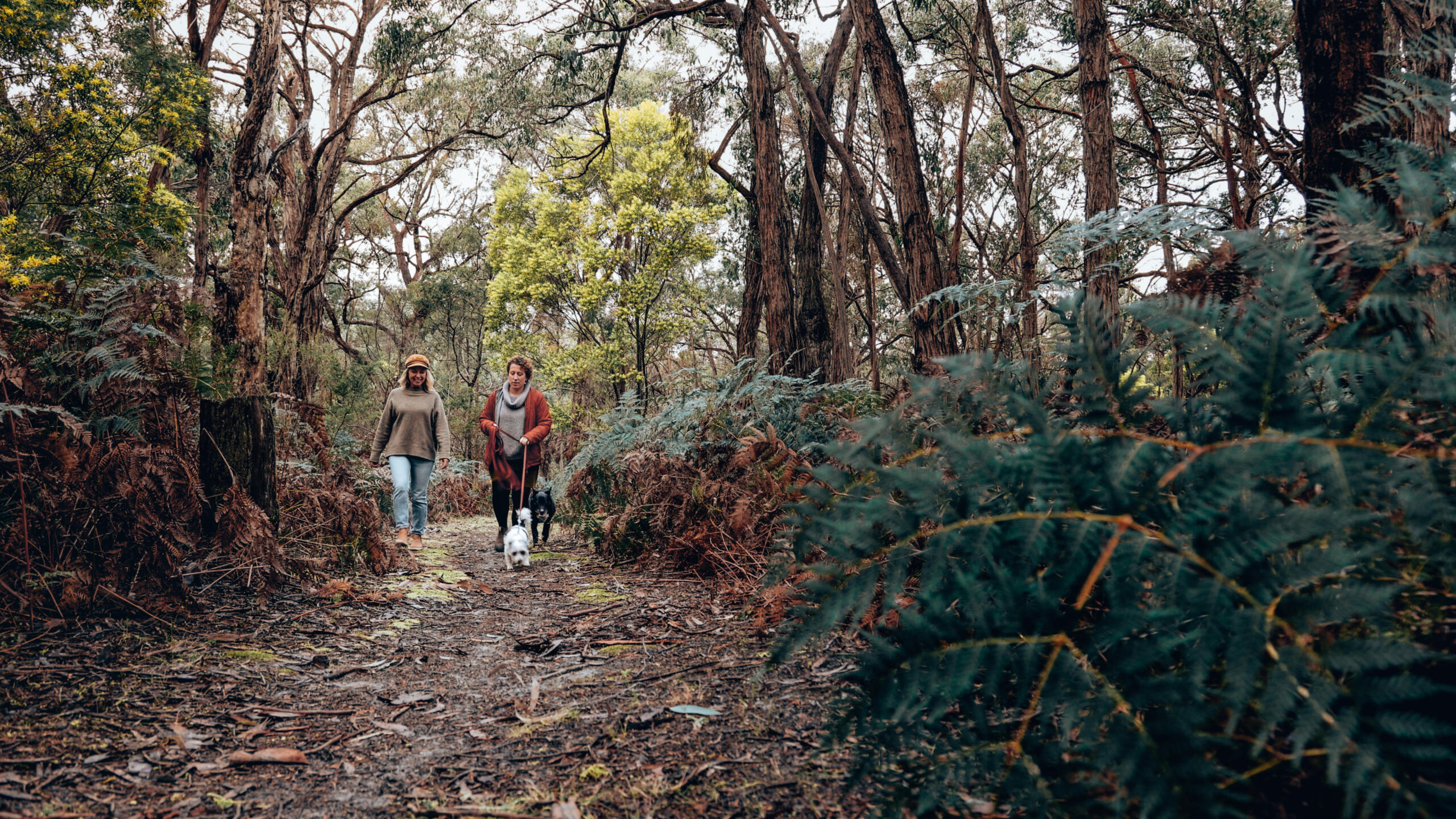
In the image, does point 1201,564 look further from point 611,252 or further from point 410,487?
point 611,252

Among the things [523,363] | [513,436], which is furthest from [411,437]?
[523,363]

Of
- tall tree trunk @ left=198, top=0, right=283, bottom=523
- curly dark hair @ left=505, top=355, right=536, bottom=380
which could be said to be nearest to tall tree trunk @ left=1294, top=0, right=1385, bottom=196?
tall tree trunk @ left=198, top=0, right=283, bottom=523

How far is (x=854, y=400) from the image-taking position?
5609 mm

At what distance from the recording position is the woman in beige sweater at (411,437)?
23.1 ft

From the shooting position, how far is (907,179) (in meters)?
6.78

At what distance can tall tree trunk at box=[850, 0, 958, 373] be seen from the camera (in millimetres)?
6469

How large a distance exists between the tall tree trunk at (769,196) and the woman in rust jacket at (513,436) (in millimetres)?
3378

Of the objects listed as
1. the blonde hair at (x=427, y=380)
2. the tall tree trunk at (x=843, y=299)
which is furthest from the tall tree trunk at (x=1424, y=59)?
the blonde hair at (x=427, y=380)

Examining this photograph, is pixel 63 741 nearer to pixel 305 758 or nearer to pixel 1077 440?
pixel 305 758

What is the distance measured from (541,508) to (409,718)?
4.68 m

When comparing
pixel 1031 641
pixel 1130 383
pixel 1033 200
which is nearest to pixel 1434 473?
pixel 1130 383

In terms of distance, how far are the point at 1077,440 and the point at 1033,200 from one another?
65.4 ft

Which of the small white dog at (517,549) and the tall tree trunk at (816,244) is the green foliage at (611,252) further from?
the small white dog at (517,549)

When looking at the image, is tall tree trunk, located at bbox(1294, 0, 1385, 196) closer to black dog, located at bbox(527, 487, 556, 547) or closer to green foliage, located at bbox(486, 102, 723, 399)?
black dog, located at bbox(527, 487, 556, 547)
